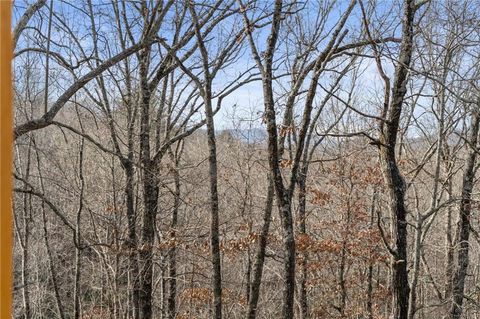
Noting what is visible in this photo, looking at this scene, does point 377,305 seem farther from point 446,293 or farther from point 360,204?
point 360,204

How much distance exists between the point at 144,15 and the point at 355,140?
1034 centimetres

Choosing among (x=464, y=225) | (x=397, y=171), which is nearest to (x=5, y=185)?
(x=397, y=171)

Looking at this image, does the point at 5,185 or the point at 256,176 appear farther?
the point at 256,176

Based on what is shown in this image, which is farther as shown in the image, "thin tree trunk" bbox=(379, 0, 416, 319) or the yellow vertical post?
"thin tree trunk" bbox=(379, 0, 416, 319)

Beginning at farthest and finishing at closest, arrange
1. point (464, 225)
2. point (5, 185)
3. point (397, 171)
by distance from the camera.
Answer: point (464, 225) → point (397, 171) → point (5, 185)

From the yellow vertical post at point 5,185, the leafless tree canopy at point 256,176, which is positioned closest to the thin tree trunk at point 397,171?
the leafless tree canopy at point 256,176

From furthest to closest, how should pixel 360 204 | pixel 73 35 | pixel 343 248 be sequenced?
pixel 360 204 < pixel 343 248 < pixel 73 35

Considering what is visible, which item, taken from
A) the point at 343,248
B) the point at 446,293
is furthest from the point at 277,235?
the point at 446,293

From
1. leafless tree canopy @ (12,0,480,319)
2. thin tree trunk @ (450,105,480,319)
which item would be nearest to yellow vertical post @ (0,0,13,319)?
leafless tree canopy @ (12,0,480,319)

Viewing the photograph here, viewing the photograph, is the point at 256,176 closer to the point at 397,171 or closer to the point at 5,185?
the point at 397,171

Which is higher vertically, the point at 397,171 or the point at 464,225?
the point at 397,171

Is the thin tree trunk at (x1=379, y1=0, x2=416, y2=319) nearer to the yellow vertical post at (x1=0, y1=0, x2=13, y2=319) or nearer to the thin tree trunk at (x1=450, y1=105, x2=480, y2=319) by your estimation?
the thin tree trunk at (x1=450, y1=105, x2=480, y2=319)

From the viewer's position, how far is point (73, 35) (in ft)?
34.6

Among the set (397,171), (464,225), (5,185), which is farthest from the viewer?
(464,225)
